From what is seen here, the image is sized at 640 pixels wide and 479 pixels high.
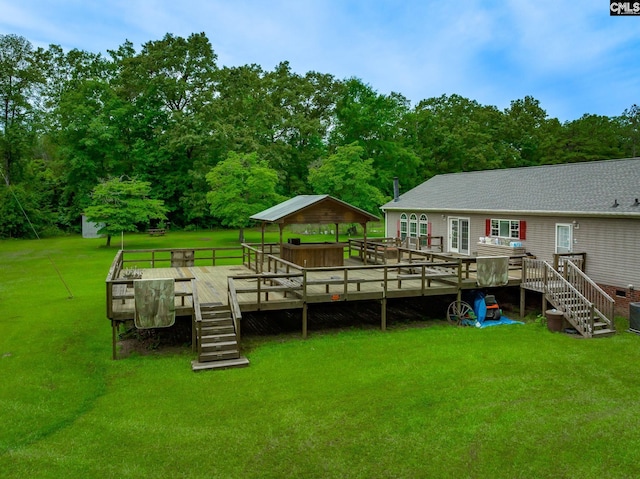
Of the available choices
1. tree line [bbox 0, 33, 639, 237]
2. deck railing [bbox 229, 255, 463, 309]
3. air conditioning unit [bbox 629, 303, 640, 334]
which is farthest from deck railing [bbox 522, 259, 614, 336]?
tree line [bbox 0, 33, 639, 237]

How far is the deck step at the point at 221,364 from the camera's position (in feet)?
32.8

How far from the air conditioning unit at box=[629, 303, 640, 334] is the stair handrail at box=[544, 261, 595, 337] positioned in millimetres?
924

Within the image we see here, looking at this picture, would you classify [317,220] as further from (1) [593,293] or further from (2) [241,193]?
(2) [241,193]

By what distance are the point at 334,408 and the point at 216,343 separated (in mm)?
3553

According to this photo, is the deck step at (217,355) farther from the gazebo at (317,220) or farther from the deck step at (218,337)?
the gazebo at (317,220)

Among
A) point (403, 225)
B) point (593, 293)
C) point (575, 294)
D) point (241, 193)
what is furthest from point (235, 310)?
point (241, 193)

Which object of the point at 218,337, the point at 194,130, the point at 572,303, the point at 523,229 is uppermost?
the point at 194,130

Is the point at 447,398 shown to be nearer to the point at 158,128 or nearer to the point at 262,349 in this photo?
the point at 262,349

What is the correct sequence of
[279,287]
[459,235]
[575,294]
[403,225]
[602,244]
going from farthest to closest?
[403,225] → [459,235] → [602,244] → [575,294] → [279,287]

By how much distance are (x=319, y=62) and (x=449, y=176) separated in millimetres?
34235

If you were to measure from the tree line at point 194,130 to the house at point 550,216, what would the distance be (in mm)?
15894

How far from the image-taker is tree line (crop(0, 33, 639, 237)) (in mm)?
43812

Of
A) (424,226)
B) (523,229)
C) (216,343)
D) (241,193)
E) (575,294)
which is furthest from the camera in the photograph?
(241,193)

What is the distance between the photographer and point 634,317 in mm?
12547
